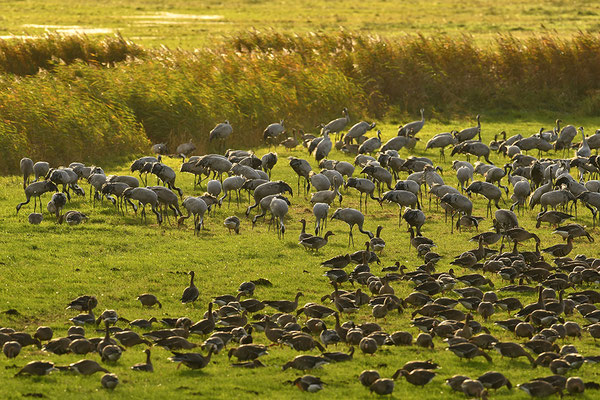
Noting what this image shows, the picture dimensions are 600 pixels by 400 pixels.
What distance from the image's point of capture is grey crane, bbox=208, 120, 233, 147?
1508 inches

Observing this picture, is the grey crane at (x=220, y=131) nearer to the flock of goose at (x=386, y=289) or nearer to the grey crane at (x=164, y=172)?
the flock of goose at (x=386, y=289)

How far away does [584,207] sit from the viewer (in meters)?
31.0

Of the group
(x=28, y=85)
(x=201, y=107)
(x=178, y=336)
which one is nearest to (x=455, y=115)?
(x=201, y=107)

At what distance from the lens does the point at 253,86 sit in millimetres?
43438

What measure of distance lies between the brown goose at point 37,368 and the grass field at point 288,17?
55493 mm

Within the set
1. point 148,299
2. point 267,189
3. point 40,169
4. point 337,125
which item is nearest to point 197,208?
point 267,189

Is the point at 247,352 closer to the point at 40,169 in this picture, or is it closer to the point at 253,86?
the point at 40,169

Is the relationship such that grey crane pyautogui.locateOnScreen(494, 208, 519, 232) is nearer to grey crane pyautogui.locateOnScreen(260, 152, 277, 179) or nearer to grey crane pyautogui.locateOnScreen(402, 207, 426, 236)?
grey crane pyautogui.locateOnScreen(402, 207, 426, 236)

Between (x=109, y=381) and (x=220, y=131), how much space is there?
24443 mm

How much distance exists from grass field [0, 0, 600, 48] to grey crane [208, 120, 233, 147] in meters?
31.4

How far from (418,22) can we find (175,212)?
222 ft

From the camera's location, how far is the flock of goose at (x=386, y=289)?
52.9 feet

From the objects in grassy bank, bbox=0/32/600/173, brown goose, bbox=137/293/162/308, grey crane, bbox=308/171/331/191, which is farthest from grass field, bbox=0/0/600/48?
brown goose, bbox=137/293/162/308

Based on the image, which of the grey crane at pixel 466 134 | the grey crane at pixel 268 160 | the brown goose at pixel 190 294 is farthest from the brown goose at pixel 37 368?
the grey crane at pixel 466 134
